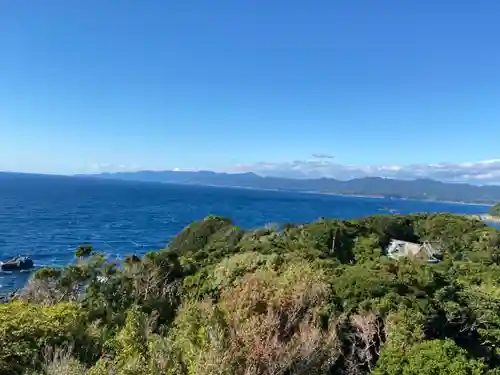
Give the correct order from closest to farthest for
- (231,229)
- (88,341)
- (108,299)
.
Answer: (88,341), (108,299), (231,229)

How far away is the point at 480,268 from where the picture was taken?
127 ft

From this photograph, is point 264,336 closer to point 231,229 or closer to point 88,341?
point 88,341

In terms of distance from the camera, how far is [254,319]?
46.5 feet

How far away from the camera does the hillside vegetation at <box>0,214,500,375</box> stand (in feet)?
42.9

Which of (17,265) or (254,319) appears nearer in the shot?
(254,319)

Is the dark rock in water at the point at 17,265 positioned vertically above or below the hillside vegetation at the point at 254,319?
below

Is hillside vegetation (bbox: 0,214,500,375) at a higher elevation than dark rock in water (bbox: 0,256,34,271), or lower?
higher

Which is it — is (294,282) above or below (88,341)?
above

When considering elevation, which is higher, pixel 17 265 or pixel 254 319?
pixel 254 319

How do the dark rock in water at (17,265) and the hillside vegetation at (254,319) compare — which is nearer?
the hillside vegetation at (254,319)

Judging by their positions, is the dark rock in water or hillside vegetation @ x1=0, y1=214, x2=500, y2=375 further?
the dark rock in water

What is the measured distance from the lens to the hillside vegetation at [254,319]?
42.9ft

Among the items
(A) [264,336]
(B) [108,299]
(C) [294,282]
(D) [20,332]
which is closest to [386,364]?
(C) [294,282]

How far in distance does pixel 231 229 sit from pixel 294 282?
33896 millimetres
